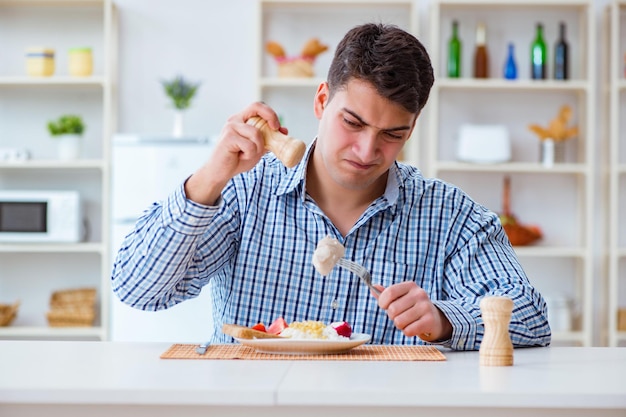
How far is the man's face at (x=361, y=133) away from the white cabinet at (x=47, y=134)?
9.94ft

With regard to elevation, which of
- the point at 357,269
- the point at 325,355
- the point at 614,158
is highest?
the point at 614,158

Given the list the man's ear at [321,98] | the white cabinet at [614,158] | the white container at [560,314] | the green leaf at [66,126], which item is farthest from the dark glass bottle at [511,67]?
the man's ear at [321,98]

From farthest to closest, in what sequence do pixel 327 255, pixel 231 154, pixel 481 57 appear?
pixel 481 57, pixel 231 154, pixel 327 255

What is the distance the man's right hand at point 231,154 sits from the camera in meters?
1.66

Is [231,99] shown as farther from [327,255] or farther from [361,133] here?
[327,255]

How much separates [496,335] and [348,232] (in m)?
0.60

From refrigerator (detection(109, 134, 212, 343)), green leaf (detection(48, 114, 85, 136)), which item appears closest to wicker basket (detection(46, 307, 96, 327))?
refrigerator (detection(109, 134, 212, 343))

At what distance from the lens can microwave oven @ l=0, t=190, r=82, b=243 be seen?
439 centimetres

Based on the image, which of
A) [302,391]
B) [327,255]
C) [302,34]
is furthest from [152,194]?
[302,391]

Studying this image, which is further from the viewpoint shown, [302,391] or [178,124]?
[178,124]

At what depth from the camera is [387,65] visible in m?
1.87

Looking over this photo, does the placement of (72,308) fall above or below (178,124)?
below

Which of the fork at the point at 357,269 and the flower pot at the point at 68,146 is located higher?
the flower pot at the point at 68,146

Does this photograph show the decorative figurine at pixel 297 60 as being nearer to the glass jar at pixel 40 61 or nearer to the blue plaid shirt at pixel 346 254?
the glass jar at pixel 40 61
